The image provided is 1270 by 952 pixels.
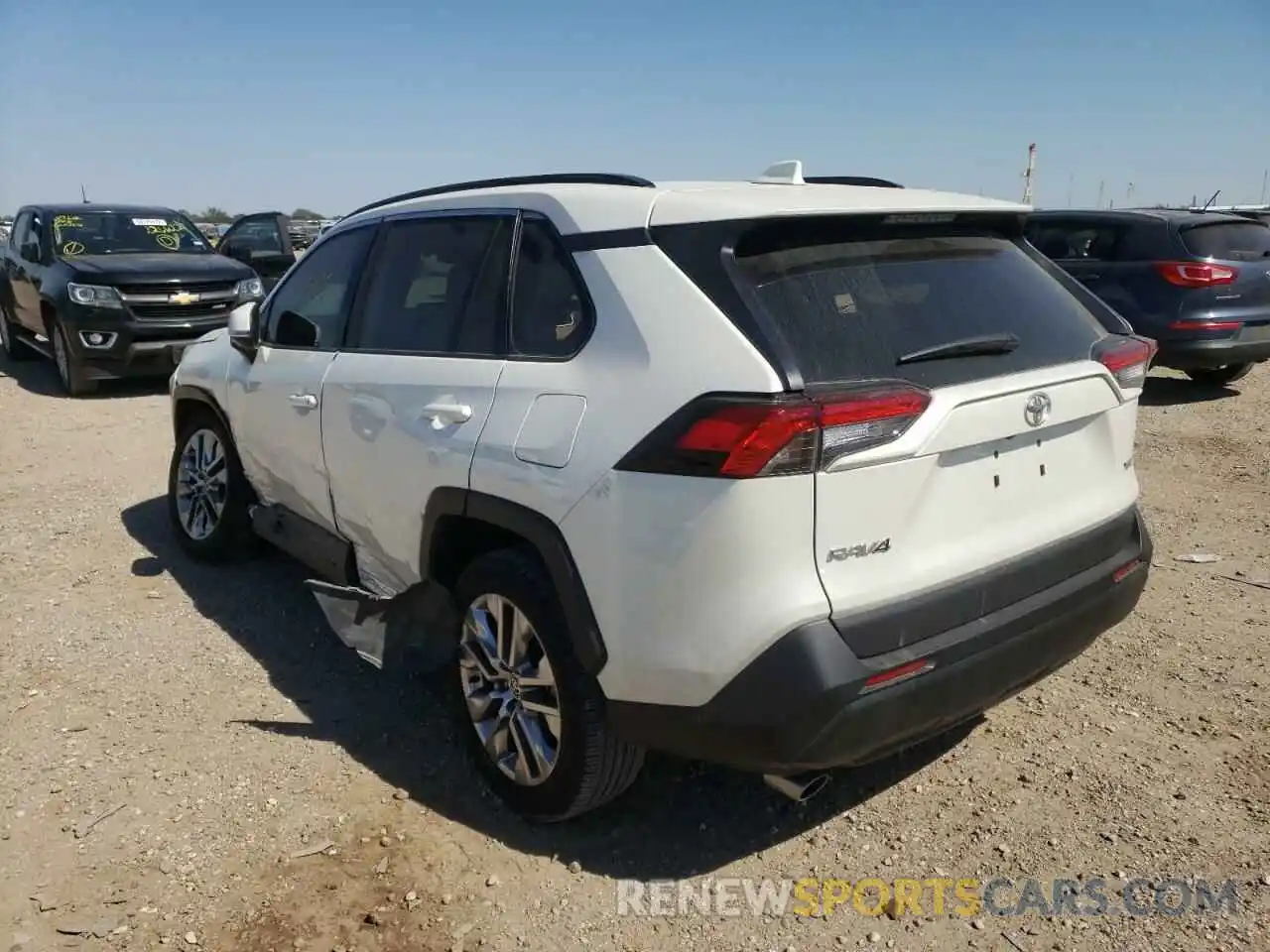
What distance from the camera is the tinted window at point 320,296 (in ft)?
12.7

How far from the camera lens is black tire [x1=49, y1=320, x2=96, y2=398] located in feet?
31.7

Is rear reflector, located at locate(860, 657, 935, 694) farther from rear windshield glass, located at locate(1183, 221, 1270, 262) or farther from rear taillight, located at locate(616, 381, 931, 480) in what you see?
rear windshield glass, located at locate(1183, 221, 1270, 262)

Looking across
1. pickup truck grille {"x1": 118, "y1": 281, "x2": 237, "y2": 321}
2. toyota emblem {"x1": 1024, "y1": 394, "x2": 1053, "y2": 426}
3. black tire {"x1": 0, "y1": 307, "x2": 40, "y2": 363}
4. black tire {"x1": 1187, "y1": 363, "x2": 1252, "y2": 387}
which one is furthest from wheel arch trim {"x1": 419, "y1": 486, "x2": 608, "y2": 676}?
black tire {"x1": 0, "y1": 307, "x2": 40, "y2": 363}

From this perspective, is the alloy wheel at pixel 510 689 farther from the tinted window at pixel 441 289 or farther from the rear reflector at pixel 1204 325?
the rear reflector at pixel 1204 325

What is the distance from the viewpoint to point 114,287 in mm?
9562

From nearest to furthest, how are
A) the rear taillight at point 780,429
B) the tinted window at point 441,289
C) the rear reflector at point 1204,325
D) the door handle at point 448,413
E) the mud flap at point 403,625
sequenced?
the rear taillight at point 780,429, the door handle at point 448,413, the tinted window at point 441,289, the mud flap at point 403,625, the rear reflector at point 1204,325

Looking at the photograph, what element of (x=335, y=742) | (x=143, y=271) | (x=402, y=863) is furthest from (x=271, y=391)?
(x=143, y=271)

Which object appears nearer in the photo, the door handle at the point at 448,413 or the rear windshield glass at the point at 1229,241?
the door handle at the point at 448,413

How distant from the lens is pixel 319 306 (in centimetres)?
405

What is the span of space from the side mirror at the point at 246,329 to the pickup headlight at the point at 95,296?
6066 mm

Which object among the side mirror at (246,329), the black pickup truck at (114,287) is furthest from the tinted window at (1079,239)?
the black pickup truck at (114,287)

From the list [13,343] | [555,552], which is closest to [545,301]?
[555,552]

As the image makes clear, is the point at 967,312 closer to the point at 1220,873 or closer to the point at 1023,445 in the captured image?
the point at 1023,445

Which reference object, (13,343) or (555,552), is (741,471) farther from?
(13,343)
